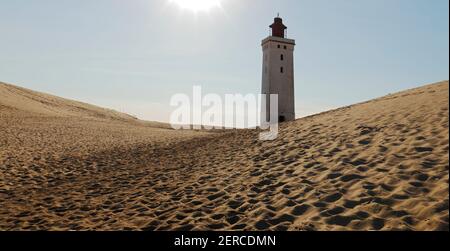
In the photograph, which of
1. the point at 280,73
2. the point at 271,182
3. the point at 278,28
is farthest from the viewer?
the point at 278,28

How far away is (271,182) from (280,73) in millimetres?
30179

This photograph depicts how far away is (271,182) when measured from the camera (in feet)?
27.5

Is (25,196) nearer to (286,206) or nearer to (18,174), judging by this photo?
(18,174)

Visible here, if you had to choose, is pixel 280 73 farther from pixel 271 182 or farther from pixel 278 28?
pixel 271 182

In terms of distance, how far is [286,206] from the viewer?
6.70 meters

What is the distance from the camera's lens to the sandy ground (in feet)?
19.8

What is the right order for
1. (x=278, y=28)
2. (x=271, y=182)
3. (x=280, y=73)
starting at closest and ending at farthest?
(x=271, y=182), (x=280, y=73), (x=278, y=28)

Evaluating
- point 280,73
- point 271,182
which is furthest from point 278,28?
point 271,182

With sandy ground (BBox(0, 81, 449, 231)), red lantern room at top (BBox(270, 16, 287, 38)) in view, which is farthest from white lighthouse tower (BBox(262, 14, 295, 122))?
sandy ground (BBox(0, 81, 449, 231))

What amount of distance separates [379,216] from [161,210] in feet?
15.5

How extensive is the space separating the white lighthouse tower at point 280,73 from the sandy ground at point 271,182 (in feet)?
74.1

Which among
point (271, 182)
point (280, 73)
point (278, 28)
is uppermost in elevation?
point (278, 28)
